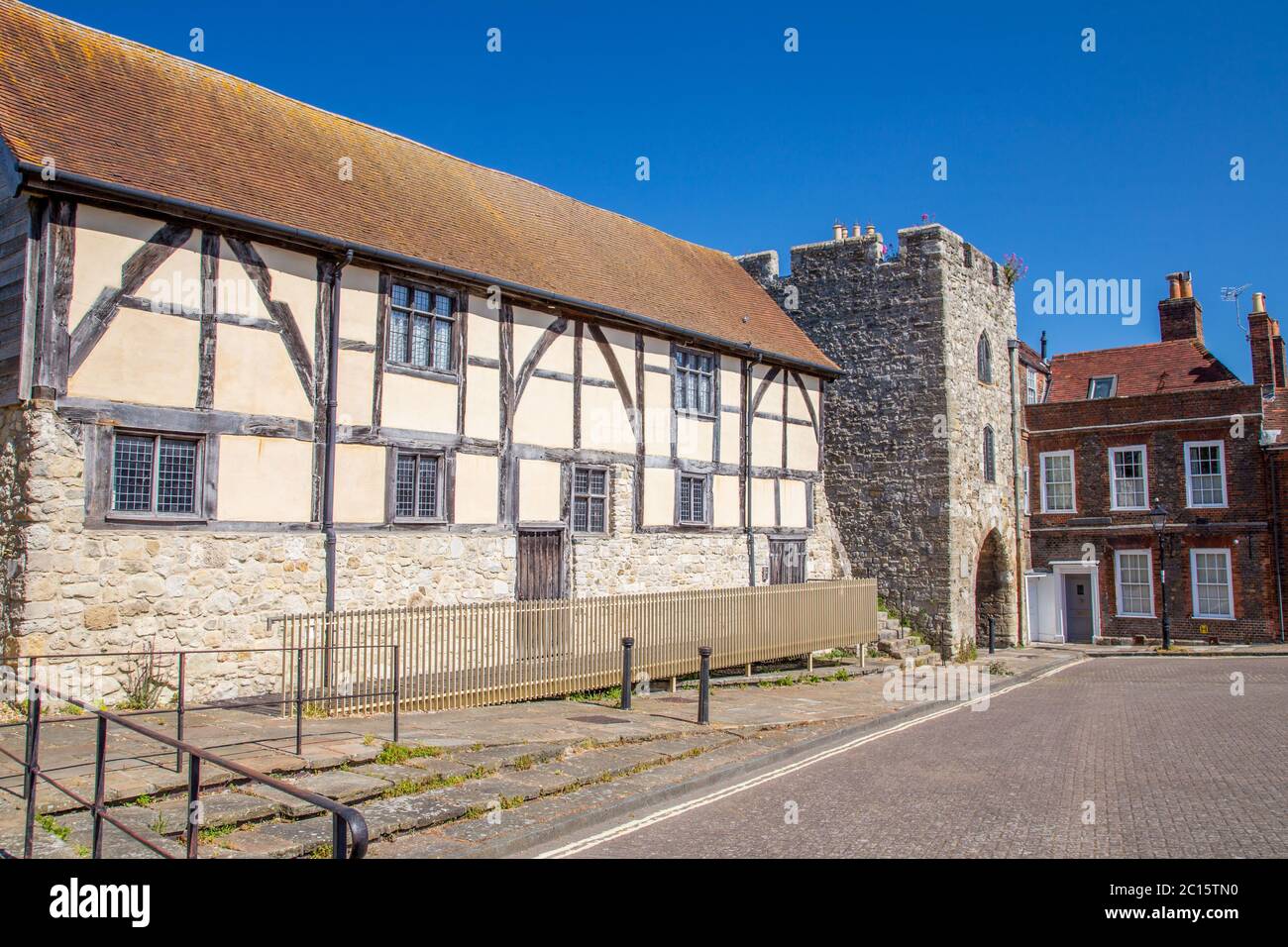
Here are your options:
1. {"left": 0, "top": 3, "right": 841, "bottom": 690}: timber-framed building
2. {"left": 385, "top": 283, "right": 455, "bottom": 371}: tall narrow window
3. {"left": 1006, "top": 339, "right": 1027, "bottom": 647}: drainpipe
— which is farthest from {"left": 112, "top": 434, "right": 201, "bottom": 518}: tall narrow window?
{"left": 1006, "top": 339, "right": 1027, "bottom": 647}: drainpipe

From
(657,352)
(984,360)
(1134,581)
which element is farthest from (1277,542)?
(657,352)

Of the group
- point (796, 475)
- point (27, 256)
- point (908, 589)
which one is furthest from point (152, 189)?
point (908, 589)

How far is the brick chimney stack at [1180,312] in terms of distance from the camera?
3397 cm

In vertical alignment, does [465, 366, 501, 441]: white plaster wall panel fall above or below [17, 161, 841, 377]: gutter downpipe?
below

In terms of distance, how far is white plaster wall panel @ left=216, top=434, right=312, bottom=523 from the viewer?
12148mm

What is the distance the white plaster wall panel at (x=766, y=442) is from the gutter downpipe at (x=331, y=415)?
1048cm

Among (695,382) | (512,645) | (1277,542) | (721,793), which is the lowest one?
(721,793)

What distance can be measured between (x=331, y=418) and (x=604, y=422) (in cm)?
578

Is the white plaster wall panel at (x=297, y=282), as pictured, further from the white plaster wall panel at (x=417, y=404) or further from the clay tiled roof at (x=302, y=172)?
the white plaster wall panel at (x=417, y=404)

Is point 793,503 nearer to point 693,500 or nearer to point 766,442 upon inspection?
point 766,442

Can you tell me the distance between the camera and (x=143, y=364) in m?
11.5

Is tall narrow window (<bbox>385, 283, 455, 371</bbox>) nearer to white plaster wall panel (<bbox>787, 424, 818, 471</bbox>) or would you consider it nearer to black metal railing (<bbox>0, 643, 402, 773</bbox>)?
black metal railing (<bbox>0, 643, 402, 773</bbox>)

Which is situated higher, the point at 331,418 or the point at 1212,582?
the point at 331,418

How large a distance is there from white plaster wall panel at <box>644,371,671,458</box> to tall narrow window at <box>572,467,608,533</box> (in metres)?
1.38
